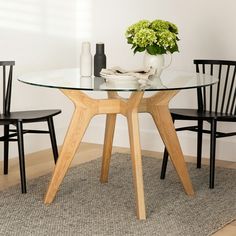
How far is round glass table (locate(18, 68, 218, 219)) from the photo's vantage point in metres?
3.42

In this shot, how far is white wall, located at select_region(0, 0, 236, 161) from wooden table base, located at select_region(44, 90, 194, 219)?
1.16 metres

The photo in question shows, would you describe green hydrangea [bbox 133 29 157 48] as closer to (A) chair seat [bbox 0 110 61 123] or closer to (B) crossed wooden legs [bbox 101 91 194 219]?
(B) crossed wooden legs [bbox 101 91 194 219]

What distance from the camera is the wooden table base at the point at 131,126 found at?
350cm

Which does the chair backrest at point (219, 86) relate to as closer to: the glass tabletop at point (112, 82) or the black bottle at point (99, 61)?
the glass tabletop at point (112, 82)

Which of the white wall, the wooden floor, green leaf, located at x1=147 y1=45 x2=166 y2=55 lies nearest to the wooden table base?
green leaf, located at x1=147 y1=45 x2=166 y2=55

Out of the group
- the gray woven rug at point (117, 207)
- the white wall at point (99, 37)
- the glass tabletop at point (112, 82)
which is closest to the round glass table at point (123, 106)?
the glass tabletop at point (112, 82)

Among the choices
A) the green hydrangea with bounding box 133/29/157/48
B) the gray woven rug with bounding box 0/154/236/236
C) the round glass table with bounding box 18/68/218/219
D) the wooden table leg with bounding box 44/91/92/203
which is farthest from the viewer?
the green hydrangea with bounding box 133/29/157/48

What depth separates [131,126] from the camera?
3.52 m

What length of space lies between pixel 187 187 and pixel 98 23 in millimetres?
2100

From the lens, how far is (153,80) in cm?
368

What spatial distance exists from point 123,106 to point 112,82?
0.18 m

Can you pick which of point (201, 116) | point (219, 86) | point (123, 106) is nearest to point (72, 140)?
point (123, 106)

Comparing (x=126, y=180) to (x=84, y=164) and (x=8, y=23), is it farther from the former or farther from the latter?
(x=8, y=23)

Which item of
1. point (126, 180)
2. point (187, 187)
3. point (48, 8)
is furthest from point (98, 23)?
point (187, 187)
